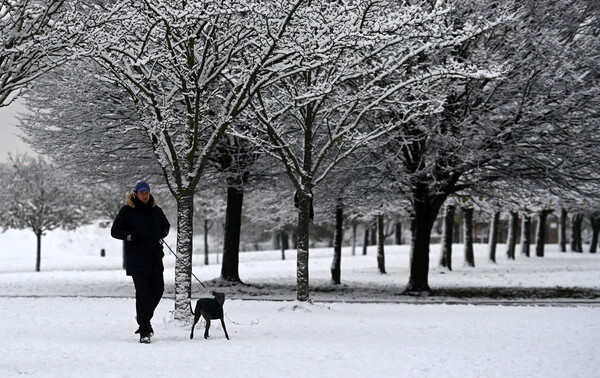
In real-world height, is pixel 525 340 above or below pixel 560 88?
below

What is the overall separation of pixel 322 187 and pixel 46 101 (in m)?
8.74

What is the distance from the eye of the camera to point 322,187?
70.6ft

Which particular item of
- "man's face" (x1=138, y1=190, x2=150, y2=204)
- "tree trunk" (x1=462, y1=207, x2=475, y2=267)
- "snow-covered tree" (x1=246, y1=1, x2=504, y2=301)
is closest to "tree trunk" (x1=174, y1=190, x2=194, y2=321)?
"man's face" (x1=138, y1=190, x2=150, y2=204)

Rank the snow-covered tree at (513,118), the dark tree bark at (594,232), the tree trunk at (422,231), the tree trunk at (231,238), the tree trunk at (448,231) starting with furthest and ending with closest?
the dark tree bark at (594,232) < the tree trunk at (448,231) < the tree trunk at (231,238) < the tree trunk at (422,231) < the snow-covered tree at (513,118)

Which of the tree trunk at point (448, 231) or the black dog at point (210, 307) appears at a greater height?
the tree trunk at point (448, 231)

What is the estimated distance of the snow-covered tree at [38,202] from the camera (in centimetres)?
3741

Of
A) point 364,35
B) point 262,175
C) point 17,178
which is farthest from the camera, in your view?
point 17,178

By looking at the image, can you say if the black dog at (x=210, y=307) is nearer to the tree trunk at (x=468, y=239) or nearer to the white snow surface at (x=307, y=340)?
the white snow surface at (x=307, y=340)

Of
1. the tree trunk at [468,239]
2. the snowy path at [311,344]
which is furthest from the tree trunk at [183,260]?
the tree trunk at [468,239]

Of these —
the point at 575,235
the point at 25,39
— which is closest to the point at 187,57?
the point at 25,39

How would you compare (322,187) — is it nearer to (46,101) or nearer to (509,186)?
(509,186)

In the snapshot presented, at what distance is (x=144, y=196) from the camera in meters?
9.45

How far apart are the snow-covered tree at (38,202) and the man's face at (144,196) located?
2839 centimetres

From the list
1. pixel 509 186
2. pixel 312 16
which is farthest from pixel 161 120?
pixel 509 186
